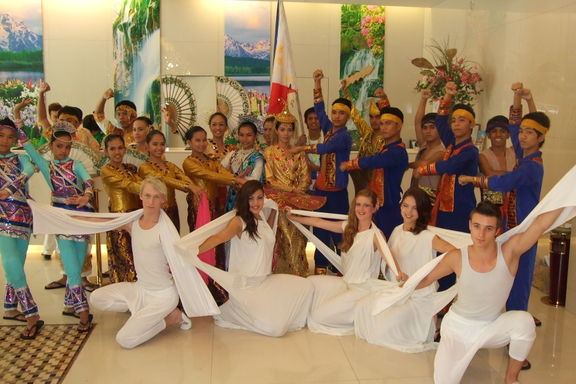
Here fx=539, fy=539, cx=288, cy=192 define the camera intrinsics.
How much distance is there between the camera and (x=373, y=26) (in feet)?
25.4

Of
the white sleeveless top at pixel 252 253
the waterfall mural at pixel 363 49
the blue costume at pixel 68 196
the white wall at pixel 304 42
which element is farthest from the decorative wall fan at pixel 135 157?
the waterfall mural at pixel 363 49

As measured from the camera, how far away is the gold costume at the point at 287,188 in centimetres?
462

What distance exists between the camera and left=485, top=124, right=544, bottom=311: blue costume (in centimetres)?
362

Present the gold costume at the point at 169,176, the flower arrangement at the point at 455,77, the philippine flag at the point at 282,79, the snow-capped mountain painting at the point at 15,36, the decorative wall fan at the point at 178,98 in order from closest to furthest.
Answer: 1. the gold costume at the point at 169,176
2. the philippine flag at the point at 282,79
3. the flower arrangement at the point at 455,77
4. the snow-capped mountain painting at the point at 15,36
5. the decorative wall fan at the point at 178,98

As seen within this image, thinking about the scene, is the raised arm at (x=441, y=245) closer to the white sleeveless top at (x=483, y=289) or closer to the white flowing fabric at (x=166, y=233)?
the white sleeveless top at (x=483, y=289)

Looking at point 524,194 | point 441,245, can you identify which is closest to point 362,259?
point 441,245

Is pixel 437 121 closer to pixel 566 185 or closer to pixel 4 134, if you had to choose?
pixel 566 185

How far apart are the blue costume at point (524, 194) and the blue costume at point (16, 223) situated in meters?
3.30

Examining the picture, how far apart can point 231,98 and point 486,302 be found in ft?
17.2

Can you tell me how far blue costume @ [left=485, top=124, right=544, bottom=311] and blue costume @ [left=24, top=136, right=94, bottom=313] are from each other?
299 cm

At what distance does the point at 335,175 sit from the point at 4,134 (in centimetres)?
276

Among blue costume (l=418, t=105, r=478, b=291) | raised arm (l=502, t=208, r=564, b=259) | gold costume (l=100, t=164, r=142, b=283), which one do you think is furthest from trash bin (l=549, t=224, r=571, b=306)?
gold costume (l=100, t=164, r=142, b=283)

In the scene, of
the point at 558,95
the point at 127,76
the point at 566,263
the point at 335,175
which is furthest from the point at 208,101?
the point at 566,263

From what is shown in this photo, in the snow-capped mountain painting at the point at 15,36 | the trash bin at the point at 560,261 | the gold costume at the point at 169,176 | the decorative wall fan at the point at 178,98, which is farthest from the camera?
the decorative wall fan at the point at 178,98
